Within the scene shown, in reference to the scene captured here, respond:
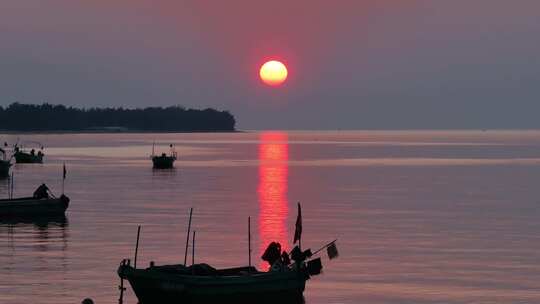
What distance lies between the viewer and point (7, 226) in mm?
64312

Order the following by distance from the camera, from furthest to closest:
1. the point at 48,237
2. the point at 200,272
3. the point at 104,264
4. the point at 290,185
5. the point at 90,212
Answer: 1. the point at 290,185
2. the point at 90,212
3. the point at 48,237
4. the point at 104,264
5. the point at 200,272

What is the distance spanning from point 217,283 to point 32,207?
3511 cm

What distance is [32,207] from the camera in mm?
68188

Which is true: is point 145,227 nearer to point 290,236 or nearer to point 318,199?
point 290,236

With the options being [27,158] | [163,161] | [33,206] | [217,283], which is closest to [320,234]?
[33,206]

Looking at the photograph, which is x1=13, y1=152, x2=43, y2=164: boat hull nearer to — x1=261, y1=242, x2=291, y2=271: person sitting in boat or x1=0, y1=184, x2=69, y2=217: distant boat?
x1=0, y1=184, x2=69, y2=217: distant boat

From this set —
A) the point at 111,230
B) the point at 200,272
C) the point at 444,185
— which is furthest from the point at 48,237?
the point at 444,185

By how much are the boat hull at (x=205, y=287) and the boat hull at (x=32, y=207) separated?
107ft

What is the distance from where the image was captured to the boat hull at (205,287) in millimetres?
35812

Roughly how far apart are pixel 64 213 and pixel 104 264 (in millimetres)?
24345

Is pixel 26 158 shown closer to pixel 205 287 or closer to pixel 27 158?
pixel 27 158

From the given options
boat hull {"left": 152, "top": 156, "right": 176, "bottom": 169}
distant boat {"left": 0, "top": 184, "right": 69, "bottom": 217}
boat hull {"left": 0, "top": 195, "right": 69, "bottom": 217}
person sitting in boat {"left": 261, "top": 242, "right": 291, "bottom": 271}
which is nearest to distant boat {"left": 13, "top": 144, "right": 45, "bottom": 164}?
boat hull {"left": 152, "top": 156, "right": 176, "bottom": 169}

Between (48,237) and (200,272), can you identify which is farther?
(48,237)

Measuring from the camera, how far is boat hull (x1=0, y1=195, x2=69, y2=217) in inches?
2660
